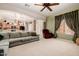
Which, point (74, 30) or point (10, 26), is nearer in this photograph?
point (10, 26)

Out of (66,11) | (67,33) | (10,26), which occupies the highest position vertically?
(66,11)

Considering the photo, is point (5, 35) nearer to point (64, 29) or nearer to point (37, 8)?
point (37, 8)

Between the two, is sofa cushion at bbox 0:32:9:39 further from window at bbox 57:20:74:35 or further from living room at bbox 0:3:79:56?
window at bbox 57:20:74:35

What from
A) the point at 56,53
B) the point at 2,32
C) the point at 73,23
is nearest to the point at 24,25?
the point at 2,32

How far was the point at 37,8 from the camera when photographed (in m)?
2.01

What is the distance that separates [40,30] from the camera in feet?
7.17

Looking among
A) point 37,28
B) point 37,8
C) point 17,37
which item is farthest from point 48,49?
point 37,8

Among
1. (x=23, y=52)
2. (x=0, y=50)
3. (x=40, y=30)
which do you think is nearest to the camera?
(x=0, y=50)

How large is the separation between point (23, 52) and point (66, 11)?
1168 mm

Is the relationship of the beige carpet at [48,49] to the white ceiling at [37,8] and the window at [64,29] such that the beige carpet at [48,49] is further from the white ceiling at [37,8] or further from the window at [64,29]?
the white ceiling at [37,8]

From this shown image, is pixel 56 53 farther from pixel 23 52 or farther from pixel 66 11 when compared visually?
pixel 66 11

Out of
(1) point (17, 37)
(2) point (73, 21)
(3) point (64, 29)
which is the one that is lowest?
(1) point (17, 37)

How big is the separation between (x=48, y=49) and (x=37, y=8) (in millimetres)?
841

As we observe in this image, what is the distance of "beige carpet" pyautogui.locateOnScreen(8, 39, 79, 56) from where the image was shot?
76.6 inches
